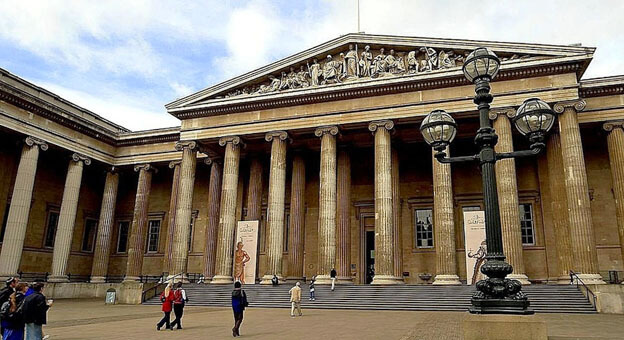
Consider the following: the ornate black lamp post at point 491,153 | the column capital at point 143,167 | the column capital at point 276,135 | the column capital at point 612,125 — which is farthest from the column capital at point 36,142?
the column capital at point 612,125

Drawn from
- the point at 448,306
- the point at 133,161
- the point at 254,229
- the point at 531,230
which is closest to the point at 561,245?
the point at 531,230

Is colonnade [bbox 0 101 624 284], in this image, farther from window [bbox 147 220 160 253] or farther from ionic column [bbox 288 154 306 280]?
window [bbox 147 220 160 253]

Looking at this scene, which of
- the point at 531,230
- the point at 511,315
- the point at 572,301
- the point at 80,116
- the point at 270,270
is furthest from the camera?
the point at 80,116

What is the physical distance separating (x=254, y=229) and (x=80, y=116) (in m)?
15.1

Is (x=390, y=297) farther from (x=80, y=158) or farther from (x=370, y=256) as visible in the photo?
(x=80, y=158)

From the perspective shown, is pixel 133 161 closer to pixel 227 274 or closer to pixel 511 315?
pixel 227 274

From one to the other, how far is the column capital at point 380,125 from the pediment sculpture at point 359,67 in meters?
2.42

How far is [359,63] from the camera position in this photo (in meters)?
25.2

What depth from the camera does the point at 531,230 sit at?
2638cm

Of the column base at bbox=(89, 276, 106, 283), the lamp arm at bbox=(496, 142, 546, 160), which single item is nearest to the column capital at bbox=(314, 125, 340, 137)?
the lamp arm at bbox=(496, 142, 546, 160)

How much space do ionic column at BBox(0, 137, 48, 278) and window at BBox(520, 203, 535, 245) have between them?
91.0ft

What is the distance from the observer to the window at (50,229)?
31950 millimetres

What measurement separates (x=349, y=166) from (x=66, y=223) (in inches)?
696

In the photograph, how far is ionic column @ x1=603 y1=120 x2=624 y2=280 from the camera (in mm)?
22033
